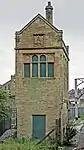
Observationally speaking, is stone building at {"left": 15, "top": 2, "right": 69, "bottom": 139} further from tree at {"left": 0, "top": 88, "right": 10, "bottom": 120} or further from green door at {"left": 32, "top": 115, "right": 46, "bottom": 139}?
tree at {"left": 0, "top": 88, "right": 10, "bottom": 120}

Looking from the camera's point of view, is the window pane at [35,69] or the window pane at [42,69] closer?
the window pane at [42,69]

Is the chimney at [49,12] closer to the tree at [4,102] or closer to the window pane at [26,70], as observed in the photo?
the window pane at [26,70]

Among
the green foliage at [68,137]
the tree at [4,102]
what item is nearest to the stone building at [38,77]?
the green foliage at [68,137]

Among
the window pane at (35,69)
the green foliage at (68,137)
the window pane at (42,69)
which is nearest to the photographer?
the green foliage at (68,137)

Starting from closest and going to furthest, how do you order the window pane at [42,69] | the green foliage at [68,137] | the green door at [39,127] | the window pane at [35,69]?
1. the green door at [39,127]
2. the green foliage at [68,137]
3. the window pane at [42,69]
4. the window pane at [35,69]

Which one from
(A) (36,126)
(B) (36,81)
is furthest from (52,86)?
(A) (36,126)

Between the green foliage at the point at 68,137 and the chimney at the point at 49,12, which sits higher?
the chimney at the point at 49,12

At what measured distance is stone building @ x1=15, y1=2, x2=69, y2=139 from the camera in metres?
27.4

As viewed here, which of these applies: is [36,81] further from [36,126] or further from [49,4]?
[49,4]

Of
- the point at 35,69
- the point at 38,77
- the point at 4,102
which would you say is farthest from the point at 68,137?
the point at 4,102

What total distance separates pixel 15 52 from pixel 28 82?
225 cm

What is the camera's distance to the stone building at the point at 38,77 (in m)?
27.4

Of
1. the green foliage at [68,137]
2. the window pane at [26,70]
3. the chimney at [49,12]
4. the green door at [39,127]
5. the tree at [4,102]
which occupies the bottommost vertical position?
the green foliage at [68,137]

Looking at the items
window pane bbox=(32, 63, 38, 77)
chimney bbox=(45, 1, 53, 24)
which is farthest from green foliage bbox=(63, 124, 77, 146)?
chimney bbox=(45, 1, 53, 24)
